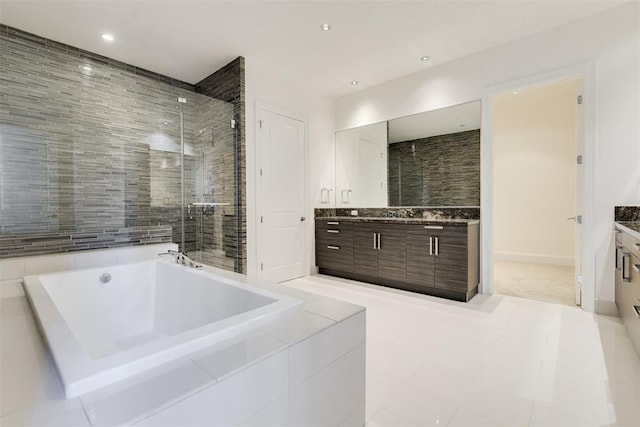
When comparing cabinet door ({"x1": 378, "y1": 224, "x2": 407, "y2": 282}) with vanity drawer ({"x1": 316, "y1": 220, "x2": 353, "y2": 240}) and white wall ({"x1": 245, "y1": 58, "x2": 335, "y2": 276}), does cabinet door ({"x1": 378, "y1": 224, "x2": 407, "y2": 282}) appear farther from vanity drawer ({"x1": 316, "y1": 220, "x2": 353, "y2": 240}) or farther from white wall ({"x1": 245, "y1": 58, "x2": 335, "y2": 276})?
white wall ({"x1": 245, "y1": 58, "x2": 335, "y2": 276})

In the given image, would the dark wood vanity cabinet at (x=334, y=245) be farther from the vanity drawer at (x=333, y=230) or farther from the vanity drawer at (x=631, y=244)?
the vanity drawer at (x=631, y=244)

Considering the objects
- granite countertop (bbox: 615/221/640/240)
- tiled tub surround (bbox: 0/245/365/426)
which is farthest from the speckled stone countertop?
tiled tub surround (bbox: 0/245/365/426)

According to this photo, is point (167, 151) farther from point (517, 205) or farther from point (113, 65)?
point (517, 205)

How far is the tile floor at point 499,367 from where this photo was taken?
1.35 m

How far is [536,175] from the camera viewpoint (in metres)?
4.66

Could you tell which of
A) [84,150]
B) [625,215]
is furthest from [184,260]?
[625,215]

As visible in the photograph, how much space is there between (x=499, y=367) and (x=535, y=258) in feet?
12.6

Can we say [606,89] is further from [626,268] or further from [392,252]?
[392,252]

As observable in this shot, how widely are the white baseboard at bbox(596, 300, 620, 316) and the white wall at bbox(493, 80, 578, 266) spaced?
2282mm

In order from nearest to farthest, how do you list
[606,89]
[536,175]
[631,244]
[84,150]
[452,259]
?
[631,244], [606,89], [84,150], [452,259], [536,175]

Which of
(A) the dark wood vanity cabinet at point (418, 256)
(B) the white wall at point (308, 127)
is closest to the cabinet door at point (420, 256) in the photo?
(A) the dark wood vanity cabinet at point (418, 256)

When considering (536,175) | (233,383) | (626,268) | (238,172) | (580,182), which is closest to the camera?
(233,383)

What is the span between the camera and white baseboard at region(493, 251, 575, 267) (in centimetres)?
445

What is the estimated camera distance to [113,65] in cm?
322
